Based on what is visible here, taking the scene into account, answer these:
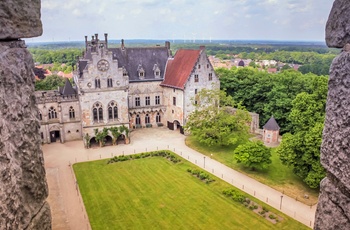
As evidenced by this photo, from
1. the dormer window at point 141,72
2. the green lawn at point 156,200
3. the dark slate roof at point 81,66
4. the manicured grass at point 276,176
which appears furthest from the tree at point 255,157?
the dark slate roof at point 81,66

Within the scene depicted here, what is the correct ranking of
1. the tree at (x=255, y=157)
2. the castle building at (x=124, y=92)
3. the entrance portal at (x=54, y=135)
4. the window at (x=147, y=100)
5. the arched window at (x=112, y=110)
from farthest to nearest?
the window at (x=147, y=100), the entrance portal at (x=54, y=135), the arched window at (x=112, y=110), the castle building at (x=124, y=92), the tree at (x=255, y=157)

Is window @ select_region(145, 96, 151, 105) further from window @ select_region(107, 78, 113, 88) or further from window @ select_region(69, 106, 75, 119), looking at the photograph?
window @ select_region(69, 106, 75, 119)

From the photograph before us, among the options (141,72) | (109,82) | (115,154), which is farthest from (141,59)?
(115,154)

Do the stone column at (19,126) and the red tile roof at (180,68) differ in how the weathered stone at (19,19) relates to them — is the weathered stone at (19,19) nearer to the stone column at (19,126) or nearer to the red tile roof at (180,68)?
the stone column at (19,126)

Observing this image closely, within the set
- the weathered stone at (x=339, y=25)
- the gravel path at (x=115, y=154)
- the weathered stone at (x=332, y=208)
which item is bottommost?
the gravel path at (x=115, y=154)

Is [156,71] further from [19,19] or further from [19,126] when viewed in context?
[19,126]

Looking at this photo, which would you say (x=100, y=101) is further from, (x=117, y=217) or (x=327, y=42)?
(x=327, y=42)

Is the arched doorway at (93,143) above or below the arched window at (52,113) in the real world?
below
